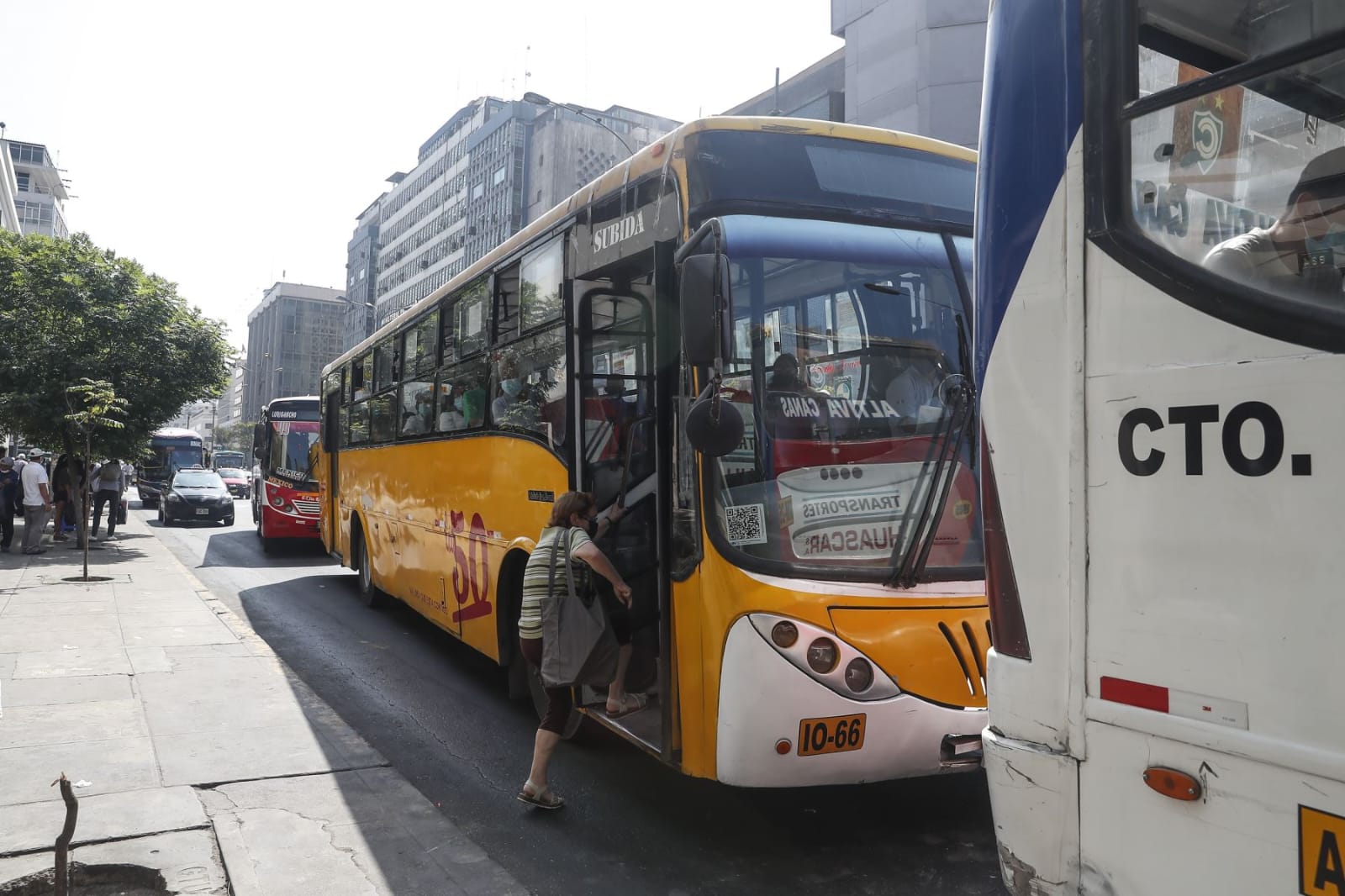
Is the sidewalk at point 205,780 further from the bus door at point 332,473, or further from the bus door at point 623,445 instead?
the bus door at point 332,473

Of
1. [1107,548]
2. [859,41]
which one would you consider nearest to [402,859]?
[1107,548]

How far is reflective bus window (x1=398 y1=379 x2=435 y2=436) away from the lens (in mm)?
9016

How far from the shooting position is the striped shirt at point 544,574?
5117 millimetres

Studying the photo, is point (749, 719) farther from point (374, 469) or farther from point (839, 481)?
point (374, 469)

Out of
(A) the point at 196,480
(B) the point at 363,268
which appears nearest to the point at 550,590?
(A) the point at 196,480

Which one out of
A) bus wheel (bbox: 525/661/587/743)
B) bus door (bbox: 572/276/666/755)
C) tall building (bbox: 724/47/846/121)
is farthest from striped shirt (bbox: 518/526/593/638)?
tall building (bbox: 724/47/846/121)

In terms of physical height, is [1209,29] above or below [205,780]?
above

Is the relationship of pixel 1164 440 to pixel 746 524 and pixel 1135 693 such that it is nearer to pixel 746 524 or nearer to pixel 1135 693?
pixel 1135 693

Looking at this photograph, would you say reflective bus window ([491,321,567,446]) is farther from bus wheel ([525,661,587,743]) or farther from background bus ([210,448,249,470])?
background bus ([210,448,249,470])

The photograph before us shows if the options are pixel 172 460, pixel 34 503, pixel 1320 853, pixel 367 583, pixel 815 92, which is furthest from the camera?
pixel 172 460

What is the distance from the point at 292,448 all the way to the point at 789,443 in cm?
1737

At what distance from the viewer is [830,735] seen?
422 centimetres

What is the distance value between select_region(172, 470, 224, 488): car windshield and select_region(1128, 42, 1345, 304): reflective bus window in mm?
28630

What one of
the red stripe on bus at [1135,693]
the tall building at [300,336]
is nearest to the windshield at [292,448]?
the red stripe on bus at [1135,693]
